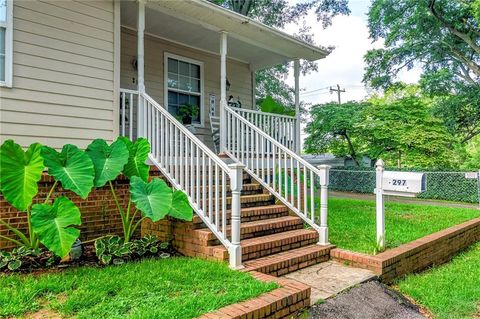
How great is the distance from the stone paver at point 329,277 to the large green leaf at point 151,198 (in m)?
1.53

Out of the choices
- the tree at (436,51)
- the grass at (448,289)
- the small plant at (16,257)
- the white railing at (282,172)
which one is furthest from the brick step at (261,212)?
the tree at (436,51)

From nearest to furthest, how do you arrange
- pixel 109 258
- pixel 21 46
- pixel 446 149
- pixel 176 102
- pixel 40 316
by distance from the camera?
pixel 40 316
pixel 109 258
pixel 21 46
pixel 176 102
pixel 446 149

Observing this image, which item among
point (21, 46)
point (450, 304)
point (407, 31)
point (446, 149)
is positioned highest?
point (407, 31)

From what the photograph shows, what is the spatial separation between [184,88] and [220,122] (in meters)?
1.47

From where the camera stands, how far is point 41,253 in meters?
3.72

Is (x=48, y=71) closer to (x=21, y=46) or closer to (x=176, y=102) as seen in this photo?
(x=21, y=46)

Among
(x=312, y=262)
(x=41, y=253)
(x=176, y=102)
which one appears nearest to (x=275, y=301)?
(x=312, y=262)

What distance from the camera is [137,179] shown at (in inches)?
146

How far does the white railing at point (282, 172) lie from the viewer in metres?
4.72

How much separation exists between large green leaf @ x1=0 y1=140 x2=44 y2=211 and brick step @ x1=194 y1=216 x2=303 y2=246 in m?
1.70

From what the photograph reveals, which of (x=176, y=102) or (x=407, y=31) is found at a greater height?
(x=407, y=31)

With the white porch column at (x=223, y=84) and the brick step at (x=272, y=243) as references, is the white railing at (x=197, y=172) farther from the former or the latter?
the white porch column at (x=223, y=84)

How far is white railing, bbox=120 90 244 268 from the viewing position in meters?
3.70

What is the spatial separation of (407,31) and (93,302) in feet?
48.8
